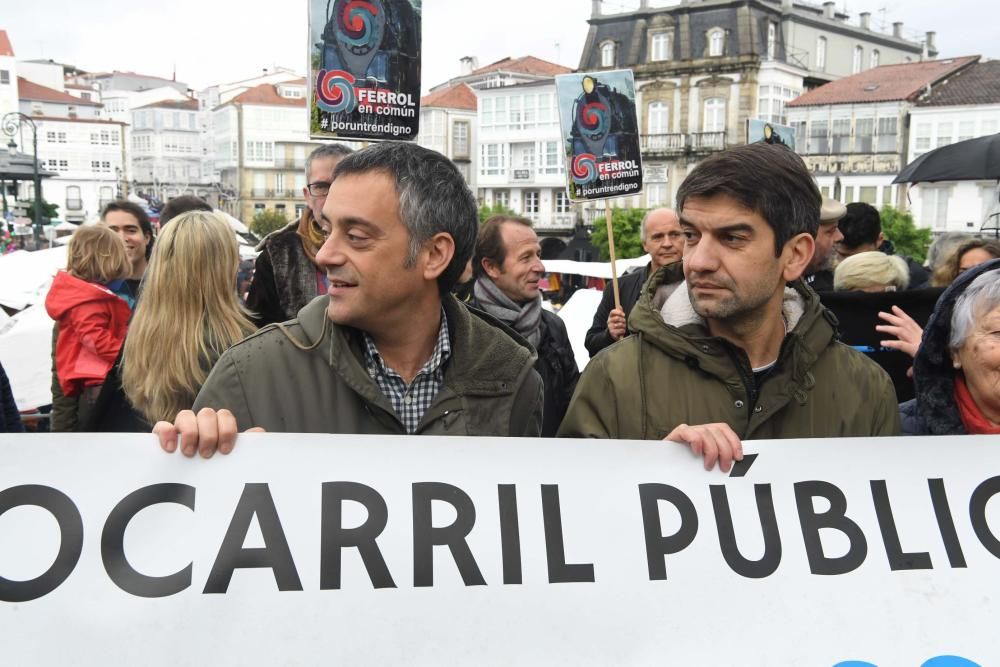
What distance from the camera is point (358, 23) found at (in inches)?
182

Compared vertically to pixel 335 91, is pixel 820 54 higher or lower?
higher

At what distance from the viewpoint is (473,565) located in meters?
2.14

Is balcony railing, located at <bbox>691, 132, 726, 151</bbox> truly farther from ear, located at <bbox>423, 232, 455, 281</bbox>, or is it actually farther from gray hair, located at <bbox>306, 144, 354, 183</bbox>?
ear, located at <bbox>423, 232, 455, 281</bbox>

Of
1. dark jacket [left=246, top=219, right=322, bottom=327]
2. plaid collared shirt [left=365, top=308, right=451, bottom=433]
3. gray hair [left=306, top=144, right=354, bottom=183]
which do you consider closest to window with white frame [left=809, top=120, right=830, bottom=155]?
gray hair [left=306, top=144, right=354, bottom=183]

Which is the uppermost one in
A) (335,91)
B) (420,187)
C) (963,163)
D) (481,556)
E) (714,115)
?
(714,115)

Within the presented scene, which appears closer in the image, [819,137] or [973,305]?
[973,305]

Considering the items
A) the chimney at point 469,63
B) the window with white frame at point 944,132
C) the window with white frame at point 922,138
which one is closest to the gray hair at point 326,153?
the window with white frame at point 944,132

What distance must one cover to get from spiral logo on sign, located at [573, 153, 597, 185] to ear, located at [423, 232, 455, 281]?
138 inches

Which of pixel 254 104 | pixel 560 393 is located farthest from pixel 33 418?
pixel 254 104

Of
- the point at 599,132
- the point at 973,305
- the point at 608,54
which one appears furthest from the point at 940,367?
the point at 608,54

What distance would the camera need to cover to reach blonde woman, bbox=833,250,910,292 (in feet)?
14.8

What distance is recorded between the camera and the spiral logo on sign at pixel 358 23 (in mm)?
4602

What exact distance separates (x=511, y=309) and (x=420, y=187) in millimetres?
2492

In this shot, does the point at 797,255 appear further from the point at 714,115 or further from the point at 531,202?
the point at 531,202
